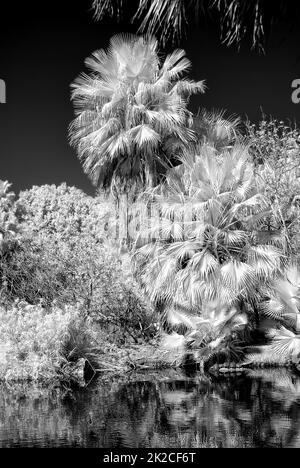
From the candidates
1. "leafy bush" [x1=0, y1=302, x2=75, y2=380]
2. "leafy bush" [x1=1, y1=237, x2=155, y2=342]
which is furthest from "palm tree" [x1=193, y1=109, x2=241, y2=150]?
"leafy bush" [x1=0, y1=302, x2=75, y2=380]

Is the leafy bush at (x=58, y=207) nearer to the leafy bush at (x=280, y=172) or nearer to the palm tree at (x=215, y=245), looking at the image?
the leafy bush at (x=280, y=172)

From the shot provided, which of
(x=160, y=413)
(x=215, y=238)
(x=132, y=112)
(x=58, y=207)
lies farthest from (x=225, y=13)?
(x=58, y=207)

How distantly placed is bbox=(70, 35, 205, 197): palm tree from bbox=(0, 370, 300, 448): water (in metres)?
7.65

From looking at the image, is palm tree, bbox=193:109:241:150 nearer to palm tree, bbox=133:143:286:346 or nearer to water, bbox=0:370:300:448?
palm tree, bbox=133:143:286:346

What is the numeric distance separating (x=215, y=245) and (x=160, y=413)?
6094 millimetres

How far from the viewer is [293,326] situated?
50.2 ft

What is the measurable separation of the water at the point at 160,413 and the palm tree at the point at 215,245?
6.92 feet

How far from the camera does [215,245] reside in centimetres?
1510

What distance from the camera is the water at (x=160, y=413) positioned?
7840 mm

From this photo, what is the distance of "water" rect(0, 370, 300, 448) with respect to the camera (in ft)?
→ 25.7

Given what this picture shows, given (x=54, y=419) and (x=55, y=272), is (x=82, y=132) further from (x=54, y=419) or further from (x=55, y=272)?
(x=54, y=419)

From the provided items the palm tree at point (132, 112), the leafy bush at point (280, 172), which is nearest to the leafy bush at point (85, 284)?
the palm tree at point (132, 112)

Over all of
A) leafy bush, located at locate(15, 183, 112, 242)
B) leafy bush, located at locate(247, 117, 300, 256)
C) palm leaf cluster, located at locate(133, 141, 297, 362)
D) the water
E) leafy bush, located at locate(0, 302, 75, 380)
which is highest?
leafy bush, located at locate(15, 183, 112, 242)
